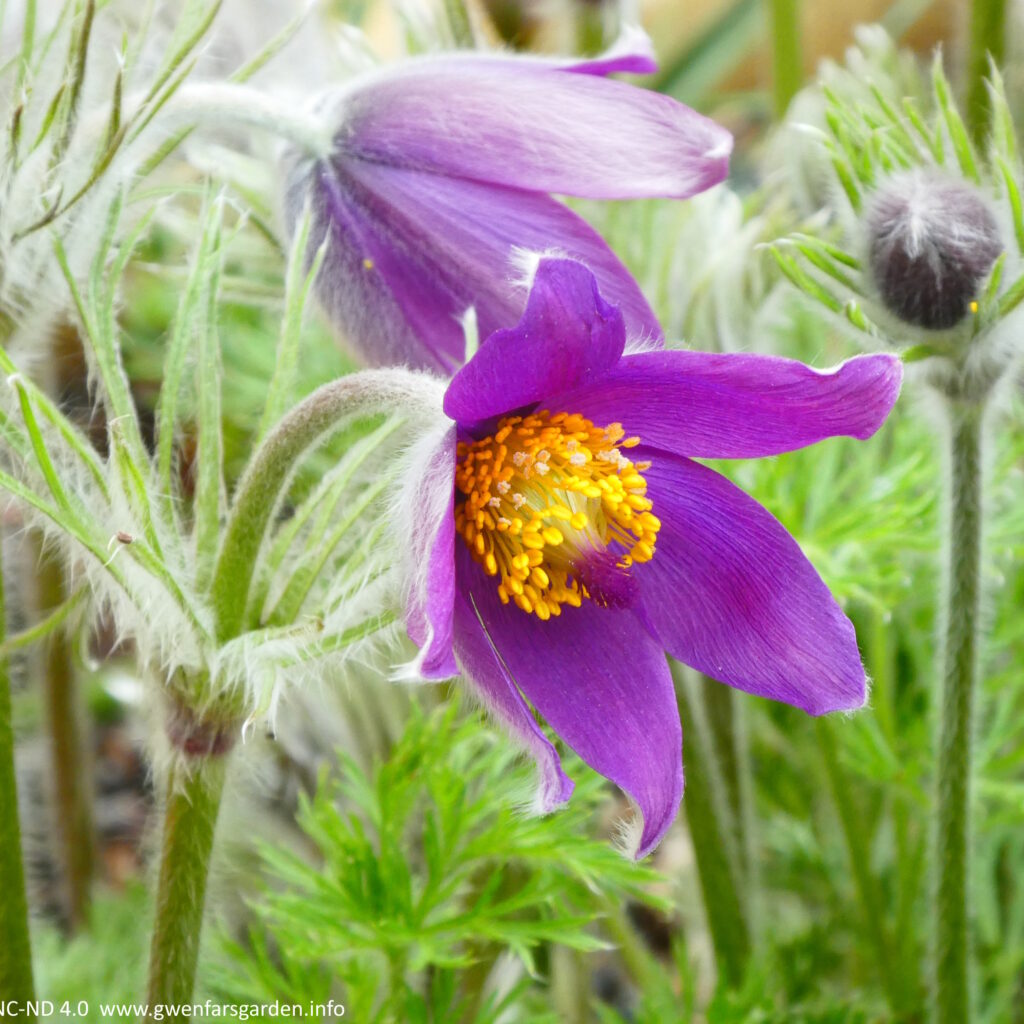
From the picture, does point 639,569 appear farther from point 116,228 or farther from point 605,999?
point 605,999

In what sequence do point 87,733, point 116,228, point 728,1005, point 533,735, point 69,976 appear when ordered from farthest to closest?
point 87,733 → point 69,976 → point 728,1005 → point 116,228 → point 533,735

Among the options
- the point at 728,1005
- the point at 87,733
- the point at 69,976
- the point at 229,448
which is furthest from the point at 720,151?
the point at 87,733

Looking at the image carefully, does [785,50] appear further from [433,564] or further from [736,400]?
[433,564]

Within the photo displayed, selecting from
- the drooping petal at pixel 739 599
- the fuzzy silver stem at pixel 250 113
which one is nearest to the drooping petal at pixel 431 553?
the drooping petal at pixel 739 599

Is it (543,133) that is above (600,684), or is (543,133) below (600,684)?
above

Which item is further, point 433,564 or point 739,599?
point 739,599

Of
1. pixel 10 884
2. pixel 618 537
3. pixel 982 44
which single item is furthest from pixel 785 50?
pixel 10 884

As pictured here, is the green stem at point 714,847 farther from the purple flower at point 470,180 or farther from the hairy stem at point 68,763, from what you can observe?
the hairy stem at point 68,763
